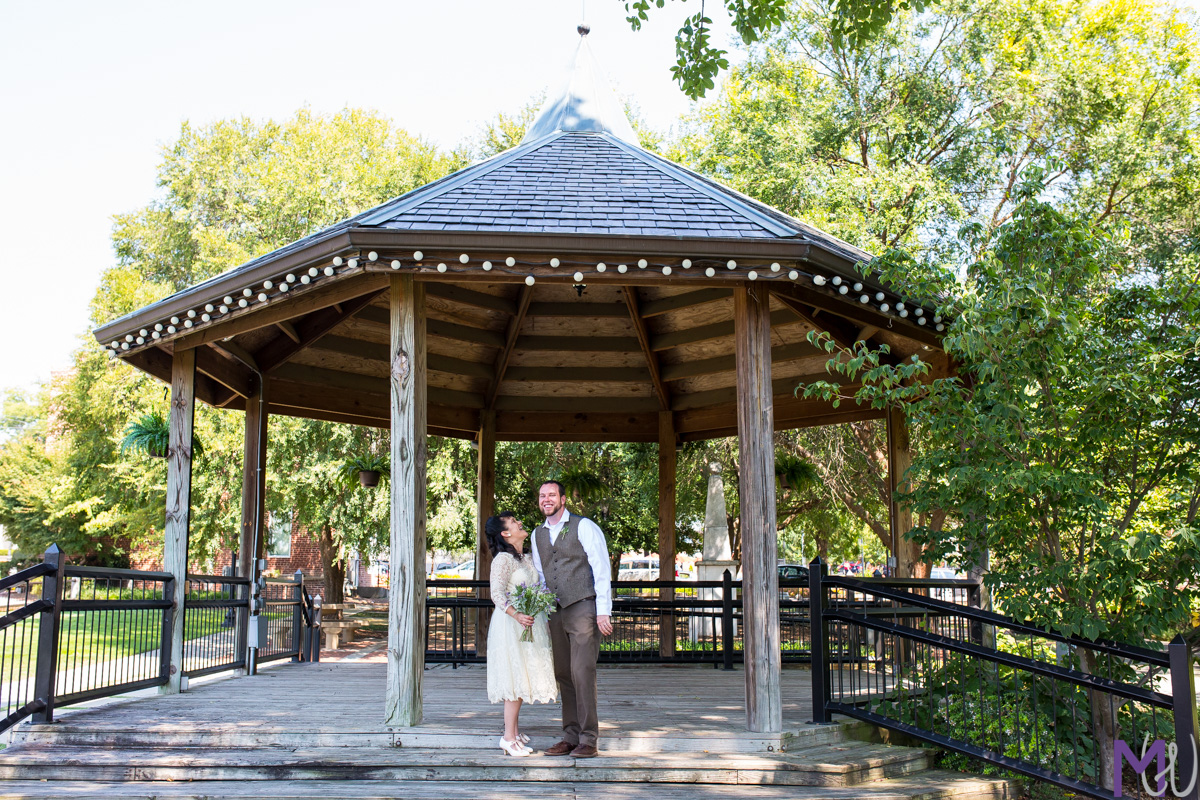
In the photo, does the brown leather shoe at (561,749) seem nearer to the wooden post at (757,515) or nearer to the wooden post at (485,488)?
the wooden post at (757,515)

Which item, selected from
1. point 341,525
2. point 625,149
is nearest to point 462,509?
point 341,525

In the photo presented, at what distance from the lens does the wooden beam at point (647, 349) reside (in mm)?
10102

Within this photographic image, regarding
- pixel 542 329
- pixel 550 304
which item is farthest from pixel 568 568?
pixel 542 329

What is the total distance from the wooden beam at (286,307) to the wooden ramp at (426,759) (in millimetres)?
3048

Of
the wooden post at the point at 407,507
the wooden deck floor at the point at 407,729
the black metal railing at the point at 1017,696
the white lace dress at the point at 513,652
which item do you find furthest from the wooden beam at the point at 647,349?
the white lace dress at the point at 513,652

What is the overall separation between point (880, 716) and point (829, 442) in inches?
507

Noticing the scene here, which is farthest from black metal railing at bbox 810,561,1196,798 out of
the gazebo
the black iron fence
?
the black iron fence

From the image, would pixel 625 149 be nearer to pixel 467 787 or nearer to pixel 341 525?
pixel 467 787

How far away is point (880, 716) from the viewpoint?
6.42m

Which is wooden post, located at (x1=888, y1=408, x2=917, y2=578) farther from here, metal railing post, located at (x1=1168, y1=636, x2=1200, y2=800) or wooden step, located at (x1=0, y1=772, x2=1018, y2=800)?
wooden step, located at (x1=0, y1=772, x2=1018, y2=800)

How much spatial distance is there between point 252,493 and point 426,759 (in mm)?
4791

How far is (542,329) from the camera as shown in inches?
445

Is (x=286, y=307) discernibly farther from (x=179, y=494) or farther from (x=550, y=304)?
(x=550, y=304)

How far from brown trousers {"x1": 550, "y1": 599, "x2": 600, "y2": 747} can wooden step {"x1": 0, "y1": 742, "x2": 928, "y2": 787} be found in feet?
0.67
